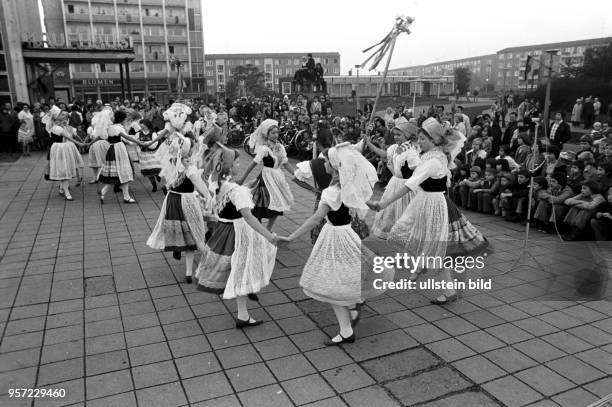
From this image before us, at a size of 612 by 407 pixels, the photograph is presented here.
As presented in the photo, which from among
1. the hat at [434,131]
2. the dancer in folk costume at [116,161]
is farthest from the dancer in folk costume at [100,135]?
the hat at [434,131]

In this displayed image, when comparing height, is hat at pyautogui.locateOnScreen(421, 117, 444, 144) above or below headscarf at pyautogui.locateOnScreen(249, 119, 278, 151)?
above

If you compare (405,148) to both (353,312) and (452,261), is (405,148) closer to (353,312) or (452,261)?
(452,261)

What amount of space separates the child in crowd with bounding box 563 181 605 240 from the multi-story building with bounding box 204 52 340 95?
10041cm

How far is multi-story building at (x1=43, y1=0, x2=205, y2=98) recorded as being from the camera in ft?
227

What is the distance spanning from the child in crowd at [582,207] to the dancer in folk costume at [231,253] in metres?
5.14

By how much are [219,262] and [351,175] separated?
4.94ft

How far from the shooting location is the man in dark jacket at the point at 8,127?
17641 millimetres

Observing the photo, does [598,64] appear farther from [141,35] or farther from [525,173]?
[141,35]

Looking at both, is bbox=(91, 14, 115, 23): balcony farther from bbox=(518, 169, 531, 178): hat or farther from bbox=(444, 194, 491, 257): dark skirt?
bbox=(444, 194, 491, 257): dark skirt

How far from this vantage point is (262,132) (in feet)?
22.8

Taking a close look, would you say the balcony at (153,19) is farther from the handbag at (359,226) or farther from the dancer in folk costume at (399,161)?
the handbag at (359,226)

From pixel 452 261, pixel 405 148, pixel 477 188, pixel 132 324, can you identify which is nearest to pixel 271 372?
pixel 132 324

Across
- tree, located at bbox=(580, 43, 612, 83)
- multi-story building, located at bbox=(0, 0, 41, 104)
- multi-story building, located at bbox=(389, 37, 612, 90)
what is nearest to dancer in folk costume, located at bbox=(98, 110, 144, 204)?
multi-story building, located at bbox=(0, 0, 41, 104)

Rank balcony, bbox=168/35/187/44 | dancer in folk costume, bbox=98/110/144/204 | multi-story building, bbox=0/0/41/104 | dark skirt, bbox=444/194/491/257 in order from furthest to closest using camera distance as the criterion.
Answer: balcony, bbox=168/35/187/44 < multi-story building, bbox=0/0/41/104 < dancer in folk costume, bbox=98/110/144/204 < dark skirt, bbox=444/194/491/257
